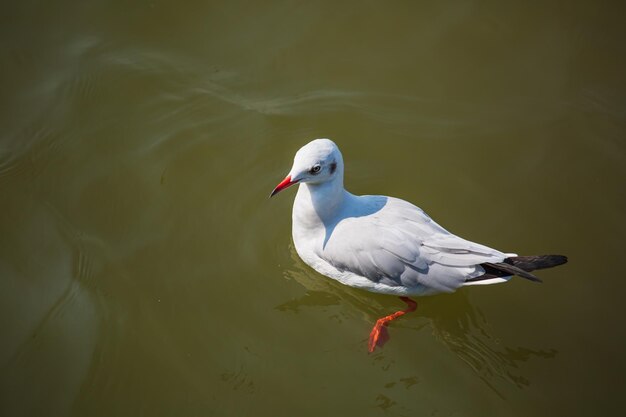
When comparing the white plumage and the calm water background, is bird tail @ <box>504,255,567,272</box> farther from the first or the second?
the calm water background

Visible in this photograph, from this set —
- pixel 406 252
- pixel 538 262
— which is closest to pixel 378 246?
pixel 406 252

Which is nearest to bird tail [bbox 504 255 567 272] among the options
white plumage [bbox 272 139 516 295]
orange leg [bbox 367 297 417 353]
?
white plumage [bbox 272 139 516 295]

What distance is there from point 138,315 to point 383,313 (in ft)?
7.15

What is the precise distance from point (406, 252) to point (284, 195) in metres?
1.67

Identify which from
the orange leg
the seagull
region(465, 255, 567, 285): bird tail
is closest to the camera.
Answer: region(465, 255, 567, 285): bird tail

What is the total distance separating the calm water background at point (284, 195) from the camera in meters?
4.76

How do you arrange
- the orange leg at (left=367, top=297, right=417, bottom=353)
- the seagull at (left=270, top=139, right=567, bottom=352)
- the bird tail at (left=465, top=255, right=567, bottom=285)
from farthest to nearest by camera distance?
the orange leg at (left=367, top=297, right=417, bottom=353)
the seagull at (left=270, top=139, right=567, bottom=352)
the bird tail at (left=465, top=255, right=567, bottom=285)

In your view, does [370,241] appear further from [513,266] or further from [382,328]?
[513,266]

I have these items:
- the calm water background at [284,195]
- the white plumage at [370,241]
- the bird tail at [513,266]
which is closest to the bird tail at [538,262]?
the bird tail at [513,266]

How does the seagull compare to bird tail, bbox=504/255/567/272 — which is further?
the seagull

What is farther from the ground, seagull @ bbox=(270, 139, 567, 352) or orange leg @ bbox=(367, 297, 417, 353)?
seagull @ bbox=(270, 139, 567, 352)

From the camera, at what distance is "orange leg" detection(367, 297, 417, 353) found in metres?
5.02

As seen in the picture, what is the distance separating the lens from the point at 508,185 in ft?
19.6

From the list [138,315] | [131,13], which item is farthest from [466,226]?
[131,13]
